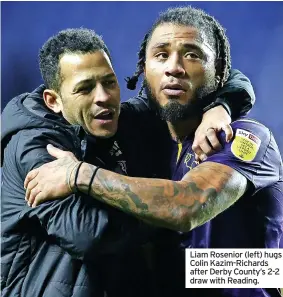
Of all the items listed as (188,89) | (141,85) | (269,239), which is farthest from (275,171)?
(141,85)

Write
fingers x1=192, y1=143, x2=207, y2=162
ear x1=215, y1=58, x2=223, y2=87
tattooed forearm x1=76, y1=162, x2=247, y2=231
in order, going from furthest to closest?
ear x1=215, y1=58, x2=223, y2=87
fingers x1=192, y1=143, x2=207, y2=162
tattooed forearm x1=76, y1=162, x2=247, y2=231

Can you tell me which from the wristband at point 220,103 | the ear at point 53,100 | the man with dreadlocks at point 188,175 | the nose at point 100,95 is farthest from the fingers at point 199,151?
the ear at point 53,100

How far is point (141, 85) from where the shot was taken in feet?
5.21

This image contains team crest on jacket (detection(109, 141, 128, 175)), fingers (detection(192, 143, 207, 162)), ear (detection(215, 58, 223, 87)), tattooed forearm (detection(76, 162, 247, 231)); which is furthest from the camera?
ear (detection(215, 58, 223, 87))

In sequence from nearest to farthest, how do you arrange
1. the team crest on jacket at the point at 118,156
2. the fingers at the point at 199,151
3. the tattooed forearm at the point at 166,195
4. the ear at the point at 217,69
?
the tattooed forearm at the point at 166,195 < the fingers at the point at 199,151 < the team crest on jacket at the point at 118,156 < the ear at the point at 217,69

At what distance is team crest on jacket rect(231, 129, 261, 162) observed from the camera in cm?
126

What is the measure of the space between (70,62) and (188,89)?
34 centimetres

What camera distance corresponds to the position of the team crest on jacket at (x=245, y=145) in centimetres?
126

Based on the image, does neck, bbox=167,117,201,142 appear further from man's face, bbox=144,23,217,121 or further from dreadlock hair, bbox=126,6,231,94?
dreadlock hair, bbox=126,6,231,94

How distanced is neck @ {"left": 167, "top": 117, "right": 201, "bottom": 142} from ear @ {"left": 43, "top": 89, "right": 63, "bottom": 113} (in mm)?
327

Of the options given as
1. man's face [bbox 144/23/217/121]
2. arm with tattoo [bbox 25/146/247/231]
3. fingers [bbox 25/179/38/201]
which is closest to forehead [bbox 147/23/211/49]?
man's face [bbox 144/23/217/121]

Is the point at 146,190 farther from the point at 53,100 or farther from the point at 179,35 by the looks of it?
the point at 179,35

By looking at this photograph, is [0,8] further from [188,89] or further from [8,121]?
[188,89]

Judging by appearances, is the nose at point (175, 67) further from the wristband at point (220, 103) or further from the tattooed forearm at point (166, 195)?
the tattooed forearm at point (166, 195)
